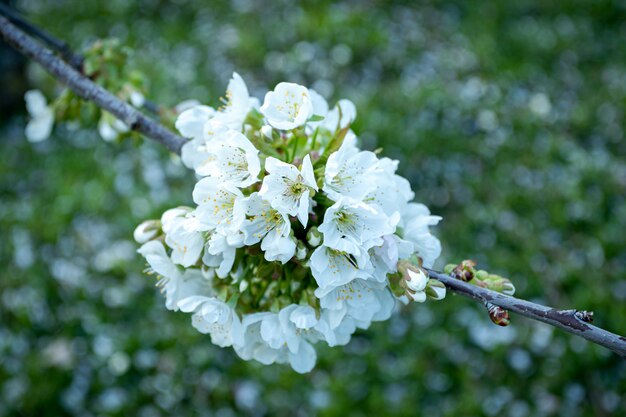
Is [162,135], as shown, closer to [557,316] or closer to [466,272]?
[466,272]

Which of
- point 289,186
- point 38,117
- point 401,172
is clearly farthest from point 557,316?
point 401,172

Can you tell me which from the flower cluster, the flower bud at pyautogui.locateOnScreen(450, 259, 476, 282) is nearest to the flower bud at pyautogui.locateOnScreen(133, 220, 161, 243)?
the flower cluster

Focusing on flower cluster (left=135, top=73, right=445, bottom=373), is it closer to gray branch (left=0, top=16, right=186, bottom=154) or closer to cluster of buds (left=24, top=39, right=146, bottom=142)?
gray branch (left=0, top=16, right=186, bottom=154)

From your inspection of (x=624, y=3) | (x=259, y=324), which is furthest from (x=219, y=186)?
(x=624, y=3)

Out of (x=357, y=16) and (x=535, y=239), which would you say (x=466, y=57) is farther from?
(x=535, y=239)

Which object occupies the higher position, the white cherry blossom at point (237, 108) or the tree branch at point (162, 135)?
the white cherry blossom at point (237, 108)

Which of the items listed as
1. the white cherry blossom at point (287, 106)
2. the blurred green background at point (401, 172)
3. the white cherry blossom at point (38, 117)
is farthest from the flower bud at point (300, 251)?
the blurred green background at point (401, 172)

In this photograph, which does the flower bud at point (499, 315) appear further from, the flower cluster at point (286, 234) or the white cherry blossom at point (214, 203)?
the white cherry blossom at point (214, 203)
